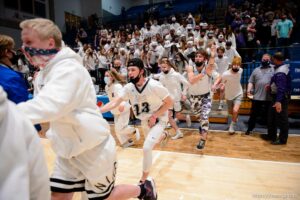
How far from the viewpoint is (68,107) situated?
1607 mm

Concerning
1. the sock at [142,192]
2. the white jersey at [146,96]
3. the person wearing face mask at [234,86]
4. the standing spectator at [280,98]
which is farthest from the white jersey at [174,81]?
the sock at [142,192]

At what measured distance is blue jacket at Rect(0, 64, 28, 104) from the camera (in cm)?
223

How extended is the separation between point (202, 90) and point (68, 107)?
4.55m

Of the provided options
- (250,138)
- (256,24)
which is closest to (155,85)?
(250,138)

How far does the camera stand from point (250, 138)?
239 inches

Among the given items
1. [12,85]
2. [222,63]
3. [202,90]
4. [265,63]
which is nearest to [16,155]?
[12,85]

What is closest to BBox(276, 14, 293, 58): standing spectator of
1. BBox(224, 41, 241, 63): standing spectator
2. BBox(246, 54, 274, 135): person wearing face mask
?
BBox(224, 41, 241, 63): standing spectator

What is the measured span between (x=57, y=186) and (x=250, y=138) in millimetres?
4988

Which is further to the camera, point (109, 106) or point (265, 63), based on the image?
point (265, 63)

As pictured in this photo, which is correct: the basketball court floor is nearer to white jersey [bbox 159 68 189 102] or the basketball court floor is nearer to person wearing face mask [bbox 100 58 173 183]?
person wearing face mask [bbox 100 58 173 183]

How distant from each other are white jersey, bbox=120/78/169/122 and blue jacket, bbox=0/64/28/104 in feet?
5.19

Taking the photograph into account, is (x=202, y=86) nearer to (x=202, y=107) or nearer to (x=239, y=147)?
(x=202, y=107)

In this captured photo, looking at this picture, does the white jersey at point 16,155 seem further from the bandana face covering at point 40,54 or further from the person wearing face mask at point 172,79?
the person wearing face mask at point 172,79

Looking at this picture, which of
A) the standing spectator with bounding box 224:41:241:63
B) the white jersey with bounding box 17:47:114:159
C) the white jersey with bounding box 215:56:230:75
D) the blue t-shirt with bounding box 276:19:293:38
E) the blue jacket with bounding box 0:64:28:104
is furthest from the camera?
the blue t-shirt with bounding box 276:19:293:38
